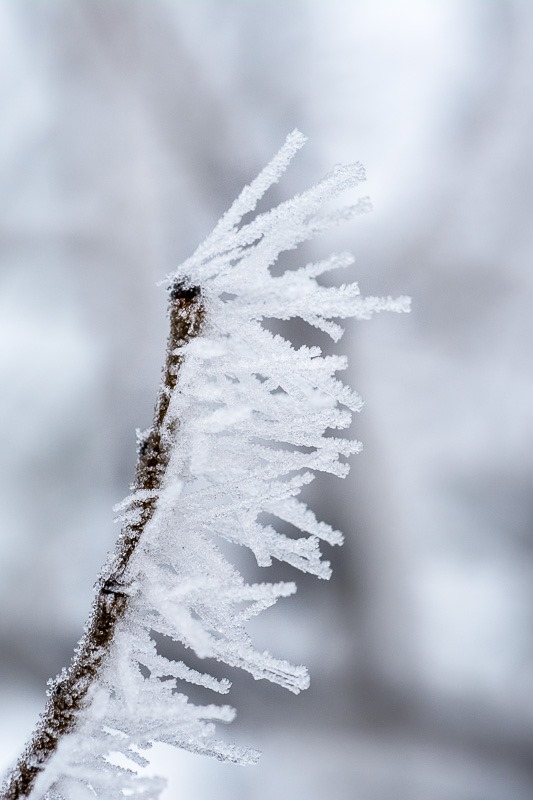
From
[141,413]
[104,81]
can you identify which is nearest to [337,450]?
[141,413]

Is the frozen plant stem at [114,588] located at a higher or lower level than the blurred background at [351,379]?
lower

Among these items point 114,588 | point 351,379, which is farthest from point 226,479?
point 351,379

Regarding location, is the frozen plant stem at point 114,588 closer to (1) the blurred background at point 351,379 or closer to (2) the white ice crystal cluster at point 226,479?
(2) the white ice crystal cluster at point 226,479

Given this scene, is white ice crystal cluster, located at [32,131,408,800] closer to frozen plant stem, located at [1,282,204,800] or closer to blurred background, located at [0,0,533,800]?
frozen plant stem, located at [1,282,204,800]

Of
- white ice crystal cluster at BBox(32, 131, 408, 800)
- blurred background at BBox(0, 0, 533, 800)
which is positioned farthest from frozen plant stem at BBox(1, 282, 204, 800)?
blurred background at BBox(0, 0, 533, 800)

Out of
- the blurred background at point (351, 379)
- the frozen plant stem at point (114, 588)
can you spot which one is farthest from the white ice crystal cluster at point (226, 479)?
the blurred background at point (351, 379)

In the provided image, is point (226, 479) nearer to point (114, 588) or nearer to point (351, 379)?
point (114, 588)

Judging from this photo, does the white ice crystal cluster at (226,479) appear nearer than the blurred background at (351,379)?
Yes

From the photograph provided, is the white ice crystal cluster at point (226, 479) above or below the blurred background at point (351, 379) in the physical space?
below
